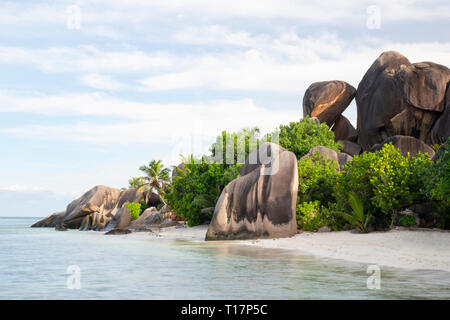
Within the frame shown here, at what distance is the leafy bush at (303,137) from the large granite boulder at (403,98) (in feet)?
12.9

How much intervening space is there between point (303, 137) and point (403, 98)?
A: 25.7 feet

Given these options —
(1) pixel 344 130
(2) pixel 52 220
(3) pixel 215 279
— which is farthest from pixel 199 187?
(2) pixel 52 220

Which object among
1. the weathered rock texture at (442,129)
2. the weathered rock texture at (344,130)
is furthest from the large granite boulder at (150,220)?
the weathered rock texture at (442,129)

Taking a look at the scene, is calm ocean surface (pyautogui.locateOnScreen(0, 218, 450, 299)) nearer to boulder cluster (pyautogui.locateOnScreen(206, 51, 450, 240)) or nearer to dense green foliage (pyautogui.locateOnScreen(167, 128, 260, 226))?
boulder cluster (pyautogui.locateOnScreen(206, 51, 450, 240))

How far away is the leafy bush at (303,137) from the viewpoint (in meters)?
34.6

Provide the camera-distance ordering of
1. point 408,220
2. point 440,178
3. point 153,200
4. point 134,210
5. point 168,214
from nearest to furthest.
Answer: point 440,178
point 408,220
point 168,214
point 134,210
point 153,200

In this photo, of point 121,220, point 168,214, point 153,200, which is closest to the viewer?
Answer: point 121,220

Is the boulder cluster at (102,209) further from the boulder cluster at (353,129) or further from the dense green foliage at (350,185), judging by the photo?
the boulder cluster at (353,129)

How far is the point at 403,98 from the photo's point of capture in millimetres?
36500

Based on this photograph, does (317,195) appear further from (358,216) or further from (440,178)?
(440,178)

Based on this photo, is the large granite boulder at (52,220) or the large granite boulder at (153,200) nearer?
the large granite boulder at (153,200)

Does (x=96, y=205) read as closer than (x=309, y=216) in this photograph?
No
